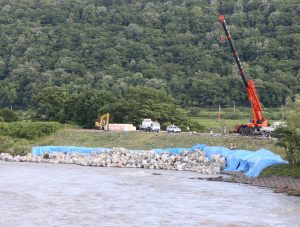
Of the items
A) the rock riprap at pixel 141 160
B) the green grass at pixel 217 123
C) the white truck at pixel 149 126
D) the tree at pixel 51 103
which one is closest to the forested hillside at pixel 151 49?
the tree at pixel 51 103

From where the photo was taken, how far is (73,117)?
305ft

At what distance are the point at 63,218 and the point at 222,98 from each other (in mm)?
84521

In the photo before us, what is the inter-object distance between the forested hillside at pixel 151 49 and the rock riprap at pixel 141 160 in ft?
113

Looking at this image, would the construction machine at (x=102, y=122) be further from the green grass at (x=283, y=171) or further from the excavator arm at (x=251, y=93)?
the green grass at (x=283, y=171)

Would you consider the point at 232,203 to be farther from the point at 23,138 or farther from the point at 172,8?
the point at 172,8

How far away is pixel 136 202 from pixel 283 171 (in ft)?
41.7

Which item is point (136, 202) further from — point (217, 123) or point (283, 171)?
point (217, 123)

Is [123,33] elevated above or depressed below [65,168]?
above

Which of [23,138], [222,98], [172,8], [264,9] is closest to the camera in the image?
[23,138]

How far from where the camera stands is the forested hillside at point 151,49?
→ 122 m

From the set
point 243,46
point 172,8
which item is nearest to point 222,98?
point 243,46

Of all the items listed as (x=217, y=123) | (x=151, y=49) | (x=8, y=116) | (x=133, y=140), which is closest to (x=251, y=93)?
(x=133, y=140)

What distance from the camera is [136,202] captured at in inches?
1550

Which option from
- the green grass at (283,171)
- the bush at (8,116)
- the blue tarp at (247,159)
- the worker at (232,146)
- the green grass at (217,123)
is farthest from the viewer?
the bush at (8,116)
